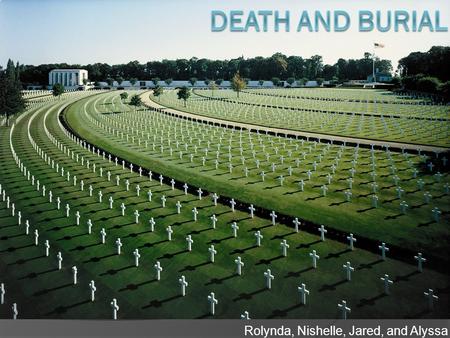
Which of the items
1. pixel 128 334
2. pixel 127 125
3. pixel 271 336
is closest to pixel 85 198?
pixel 128 334

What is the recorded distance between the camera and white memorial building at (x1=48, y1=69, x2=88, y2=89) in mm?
183000

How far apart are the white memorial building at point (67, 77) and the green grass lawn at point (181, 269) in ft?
559

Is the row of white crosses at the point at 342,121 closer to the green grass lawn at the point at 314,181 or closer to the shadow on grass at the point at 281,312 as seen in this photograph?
the green grass lawn at the point at 314,181

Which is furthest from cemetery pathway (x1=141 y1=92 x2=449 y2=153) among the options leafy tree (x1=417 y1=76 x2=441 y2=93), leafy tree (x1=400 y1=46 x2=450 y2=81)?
leafy tree (x1=400 y1=46 x2=450 y2=81)

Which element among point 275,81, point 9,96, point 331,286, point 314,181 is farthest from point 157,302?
point 275,81

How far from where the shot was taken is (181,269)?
16.7 m

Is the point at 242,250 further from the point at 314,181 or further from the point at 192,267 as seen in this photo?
the point at 314,181

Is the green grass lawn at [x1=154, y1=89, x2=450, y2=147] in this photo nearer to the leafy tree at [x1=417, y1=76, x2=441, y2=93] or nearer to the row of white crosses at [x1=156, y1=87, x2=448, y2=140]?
the row of white crosses at [x1=156, y1=87, x2=448, y2=140]

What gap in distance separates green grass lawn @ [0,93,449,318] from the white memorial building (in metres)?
170

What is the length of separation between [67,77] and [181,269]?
185 m

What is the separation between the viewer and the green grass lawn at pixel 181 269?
46.1 feet

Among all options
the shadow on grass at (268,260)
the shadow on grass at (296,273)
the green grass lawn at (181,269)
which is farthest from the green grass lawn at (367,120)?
the shadow on grass at (296,273)

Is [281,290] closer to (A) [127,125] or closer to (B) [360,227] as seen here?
(B) [360,227]

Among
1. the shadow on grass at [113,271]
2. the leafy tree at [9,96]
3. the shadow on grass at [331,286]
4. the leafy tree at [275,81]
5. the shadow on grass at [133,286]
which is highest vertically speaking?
the leafy tree at [275,81]
